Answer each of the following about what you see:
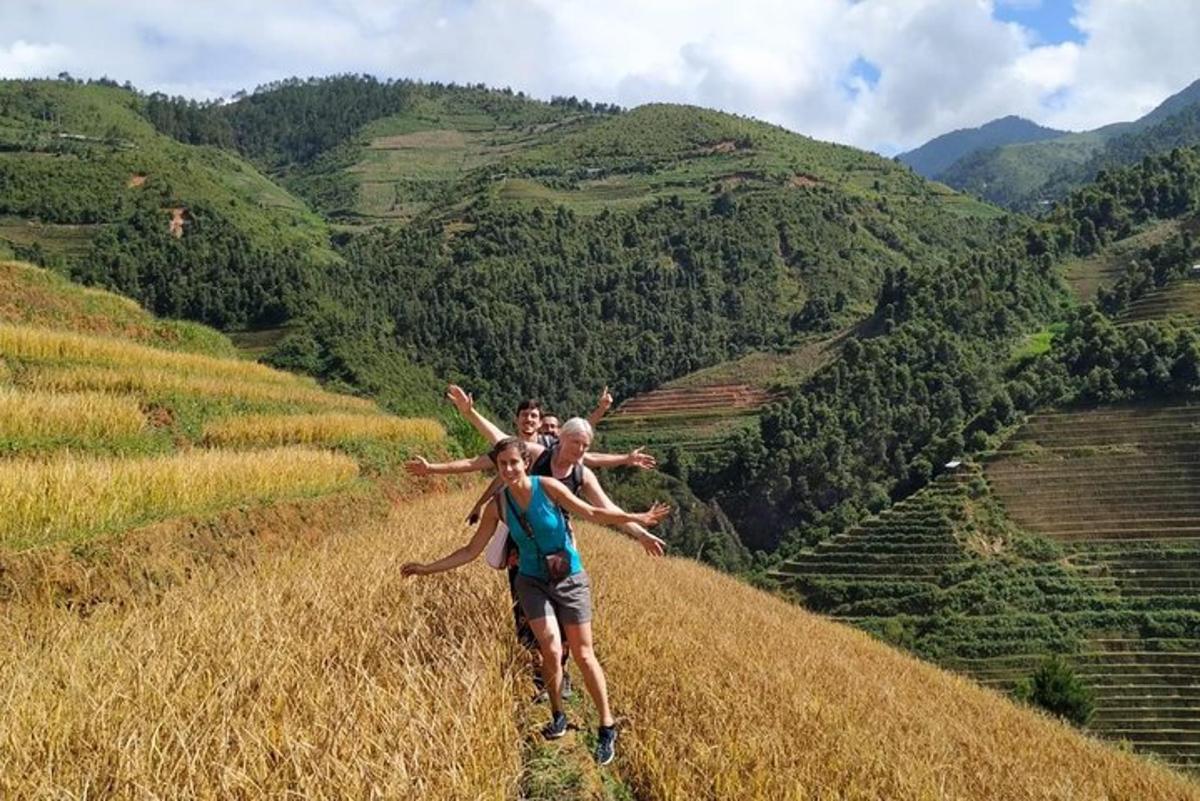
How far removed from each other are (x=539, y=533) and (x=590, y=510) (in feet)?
1.00

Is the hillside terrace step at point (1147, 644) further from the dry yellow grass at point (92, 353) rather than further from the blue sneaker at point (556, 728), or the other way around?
the blue sneaker at point (556, 728)

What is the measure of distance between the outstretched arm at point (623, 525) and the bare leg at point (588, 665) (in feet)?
1.83

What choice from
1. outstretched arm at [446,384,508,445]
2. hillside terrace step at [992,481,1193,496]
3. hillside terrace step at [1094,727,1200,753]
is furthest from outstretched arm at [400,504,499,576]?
hillside terrace step at [992,481,1193,496]

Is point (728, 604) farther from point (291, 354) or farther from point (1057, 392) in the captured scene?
point (1057, 392)

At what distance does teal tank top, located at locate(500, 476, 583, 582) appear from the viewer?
4.88 meters

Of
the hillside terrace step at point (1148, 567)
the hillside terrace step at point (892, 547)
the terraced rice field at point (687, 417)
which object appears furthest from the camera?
the terraced rice field at point (687, 417)

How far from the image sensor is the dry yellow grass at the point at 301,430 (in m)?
15.7

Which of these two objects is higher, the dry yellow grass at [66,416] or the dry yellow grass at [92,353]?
the dry yellow grass at [92,353]

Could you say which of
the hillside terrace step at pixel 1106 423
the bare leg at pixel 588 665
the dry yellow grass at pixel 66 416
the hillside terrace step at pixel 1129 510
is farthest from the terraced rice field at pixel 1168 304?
the bare leg at pixel 588 665

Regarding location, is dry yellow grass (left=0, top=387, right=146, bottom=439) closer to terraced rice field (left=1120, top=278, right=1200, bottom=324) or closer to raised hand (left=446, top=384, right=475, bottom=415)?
raised hand (left=446, top=384, right=475, bottom=415)

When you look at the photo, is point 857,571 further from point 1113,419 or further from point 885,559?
point 1113,419

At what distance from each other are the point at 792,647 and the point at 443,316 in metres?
96.9

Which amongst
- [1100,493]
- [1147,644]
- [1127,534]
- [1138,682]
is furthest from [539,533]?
[1100,493]

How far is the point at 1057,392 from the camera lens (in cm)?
7294
